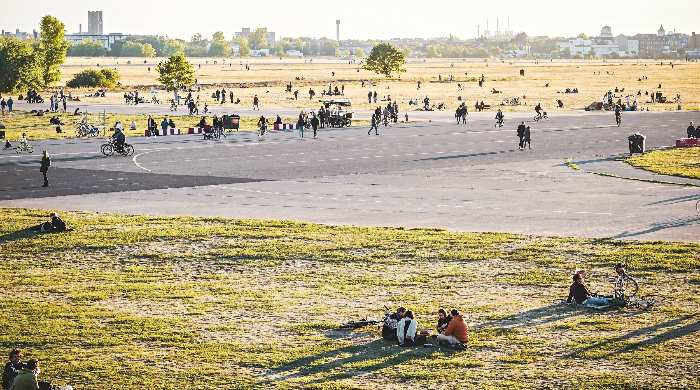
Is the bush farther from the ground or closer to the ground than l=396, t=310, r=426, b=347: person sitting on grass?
farther from the ground

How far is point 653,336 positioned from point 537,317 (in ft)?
8.52

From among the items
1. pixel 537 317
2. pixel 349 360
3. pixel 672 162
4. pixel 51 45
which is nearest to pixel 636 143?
pixel 672 162

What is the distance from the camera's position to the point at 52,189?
42.2 meters

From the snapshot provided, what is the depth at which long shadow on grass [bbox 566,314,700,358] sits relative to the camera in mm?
19547

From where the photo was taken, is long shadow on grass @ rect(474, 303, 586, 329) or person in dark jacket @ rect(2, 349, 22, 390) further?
long shadow on grass @ rect(474, 303, 586, 329)

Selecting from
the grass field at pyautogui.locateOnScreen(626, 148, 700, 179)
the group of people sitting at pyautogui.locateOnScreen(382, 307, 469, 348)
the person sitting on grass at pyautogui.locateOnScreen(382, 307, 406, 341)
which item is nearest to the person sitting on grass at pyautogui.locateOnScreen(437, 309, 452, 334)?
the group of people sitting at pyautogui.locateOnScreen(382, 307, 469, 348)

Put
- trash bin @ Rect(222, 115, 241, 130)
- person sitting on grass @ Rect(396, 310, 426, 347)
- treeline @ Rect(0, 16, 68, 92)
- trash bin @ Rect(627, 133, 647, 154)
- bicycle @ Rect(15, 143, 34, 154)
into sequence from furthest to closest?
treeline @ Rect(0, 16, 68, 92) < trash bin @ Rect(222, 115, 241, 130) < bicycle @ Rect(15, 143, 34, 154) < trash bin @ Rect(627, 133, 647, 154) < person sitting on grass @ Rect(396, 310, 426, 347)

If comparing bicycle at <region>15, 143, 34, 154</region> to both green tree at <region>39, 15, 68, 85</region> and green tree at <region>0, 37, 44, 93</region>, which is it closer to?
green tree at <region>0, 37, 44, 93</region>

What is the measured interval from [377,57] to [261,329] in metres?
143

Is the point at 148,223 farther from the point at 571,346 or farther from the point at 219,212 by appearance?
the point at 571,346

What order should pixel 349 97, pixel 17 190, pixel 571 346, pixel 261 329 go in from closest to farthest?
pixel 571 346 < pixel 261 329 < pixel 17 190 < pixel 349 97

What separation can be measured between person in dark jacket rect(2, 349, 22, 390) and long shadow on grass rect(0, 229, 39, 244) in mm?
14361

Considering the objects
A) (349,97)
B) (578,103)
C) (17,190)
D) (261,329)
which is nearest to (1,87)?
(349,97)

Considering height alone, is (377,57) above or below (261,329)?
above
